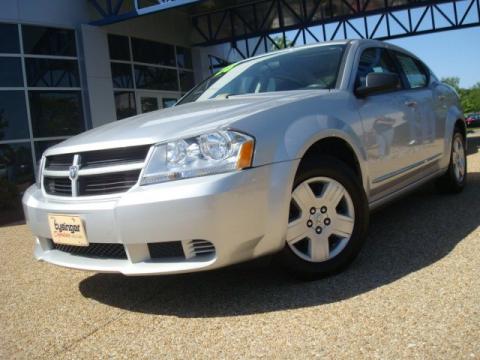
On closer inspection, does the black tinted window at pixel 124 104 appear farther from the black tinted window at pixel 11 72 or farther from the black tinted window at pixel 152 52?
the black tinted window at pixel 11 72

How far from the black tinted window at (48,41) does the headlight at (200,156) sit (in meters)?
9.89

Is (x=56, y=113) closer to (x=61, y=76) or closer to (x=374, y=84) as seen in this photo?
(x=61, y=76)

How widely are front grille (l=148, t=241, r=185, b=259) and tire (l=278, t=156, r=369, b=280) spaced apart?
59 cm

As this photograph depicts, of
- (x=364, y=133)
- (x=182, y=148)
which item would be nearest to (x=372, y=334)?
(x=182, y=148)

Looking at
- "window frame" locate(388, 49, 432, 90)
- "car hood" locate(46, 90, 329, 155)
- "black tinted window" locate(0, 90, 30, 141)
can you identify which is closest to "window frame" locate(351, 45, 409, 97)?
"window frame" locate(388, 49, 432, 90)

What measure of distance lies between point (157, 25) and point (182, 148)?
507 inches

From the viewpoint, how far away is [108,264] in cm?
287

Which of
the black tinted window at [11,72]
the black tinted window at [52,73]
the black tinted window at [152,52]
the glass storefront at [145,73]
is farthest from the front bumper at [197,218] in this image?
the black tinted window at [152,52]

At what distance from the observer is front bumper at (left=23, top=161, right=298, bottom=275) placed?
260 centimetres

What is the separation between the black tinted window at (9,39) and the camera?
10859 millimetres

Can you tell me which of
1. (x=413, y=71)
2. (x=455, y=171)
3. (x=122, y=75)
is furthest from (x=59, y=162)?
(x=122, y=75)

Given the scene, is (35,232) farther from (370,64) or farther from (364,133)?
(370,64)

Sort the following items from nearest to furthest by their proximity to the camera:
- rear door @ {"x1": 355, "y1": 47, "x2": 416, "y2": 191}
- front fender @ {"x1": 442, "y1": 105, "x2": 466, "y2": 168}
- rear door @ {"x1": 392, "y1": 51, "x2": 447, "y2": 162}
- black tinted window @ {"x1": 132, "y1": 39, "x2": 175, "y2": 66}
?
rear door @ {"x1": 355, "y1": 47, "x2": 416, "y2": 191} < rear door @ {"x1": 392, "y1": 51, "x2": 447, "y2": 162} < front fender @ {"x1": 442, "y1": 105, "x2": 466, "y2": 168} < black tinted window @ {"x1": 132, "y1": 39, "x2": 175, "y2": 66}

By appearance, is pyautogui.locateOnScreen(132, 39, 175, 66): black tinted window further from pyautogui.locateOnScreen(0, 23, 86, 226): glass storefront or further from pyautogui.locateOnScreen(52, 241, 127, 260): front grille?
pyautogui.locateOnScreen(52, 241, 127, 260): front grille
